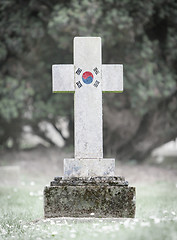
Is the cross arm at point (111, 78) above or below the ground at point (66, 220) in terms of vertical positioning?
above

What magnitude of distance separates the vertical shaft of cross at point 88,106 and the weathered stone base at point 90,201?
23.1 inches

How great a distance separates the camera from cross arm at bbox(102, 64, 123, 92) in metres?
5.27

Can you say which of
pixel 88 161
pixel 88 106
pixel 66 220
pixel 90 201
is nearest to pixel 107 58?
pixel 88 106

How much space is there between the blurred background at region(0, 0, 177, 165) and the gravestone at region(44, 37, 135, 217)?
4.16 m

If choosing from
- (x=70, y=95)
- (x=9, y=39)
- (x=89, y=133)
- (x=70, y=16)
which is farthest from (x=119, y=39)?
(x=89, y=133)

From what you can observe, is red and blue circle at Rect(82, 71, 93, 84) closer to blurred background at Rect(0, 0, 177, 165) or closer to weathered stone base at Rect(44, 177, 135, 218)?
weathered stone base at Rect(44, 177, 135, 218)

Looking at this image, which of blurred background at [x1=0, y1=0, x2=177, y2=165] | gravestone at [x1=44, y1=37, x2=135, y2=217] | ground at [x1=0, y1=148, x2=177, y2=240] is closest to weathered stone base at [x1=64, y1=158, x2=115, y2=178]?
gravestone at [x1=44, y1=37, x2=135, y2=217]

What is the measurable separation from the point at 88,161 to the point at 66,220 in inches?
34.8

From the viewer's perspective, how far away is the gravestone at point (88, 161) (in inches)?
182

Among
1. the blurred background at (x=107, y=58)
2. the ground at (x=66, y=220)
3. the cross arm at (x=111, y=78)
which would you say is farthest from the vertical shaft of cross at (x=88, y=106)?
the blurred background at (x=107, y=58)

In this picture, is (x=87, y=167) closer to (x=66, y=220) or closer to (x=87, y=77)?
(x=66, y=220)

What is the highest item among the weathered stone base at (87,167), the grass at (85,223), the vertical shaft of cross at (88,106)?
the vertical shaft of cross at (88,106)

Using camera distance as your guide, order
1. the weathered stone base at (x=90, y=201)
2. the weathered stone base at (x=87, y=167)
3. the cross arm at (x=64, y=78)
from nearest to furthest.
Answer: the weathered stone base at (x=90, y=201) < the weathered stone base at (x=87, y=167) < the cross arm at (x=64, y=78)

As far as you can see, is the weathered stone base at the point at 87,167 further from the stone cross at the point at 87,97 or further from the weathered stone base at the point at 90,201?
the weathered stone base at the point at 90,201
